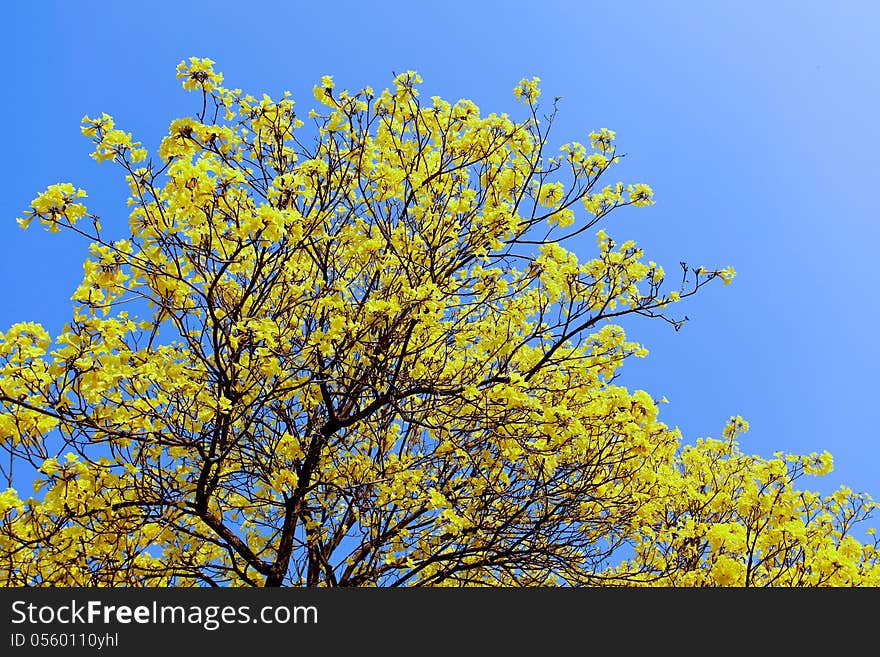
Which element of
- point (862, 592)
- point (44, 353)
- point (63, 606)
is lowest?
point (862, 592)

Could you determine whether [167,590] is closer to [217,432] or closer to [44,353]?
[217,432]

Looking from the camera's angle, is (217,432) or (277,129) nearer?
(217,432)

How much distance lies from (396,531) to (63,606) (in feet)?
8.55

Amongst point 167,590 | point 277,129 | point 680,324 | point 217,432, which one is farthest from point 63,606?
point 680,324

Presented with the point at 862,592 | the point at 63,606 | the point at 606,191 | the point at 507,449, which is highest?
the point at 606,191

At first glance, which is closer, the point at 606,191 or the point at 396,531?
the point at 396,531

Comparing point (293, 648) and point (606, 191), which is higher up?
point (606, 191)

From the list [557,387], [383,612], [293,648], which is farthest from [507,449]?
[293,648]

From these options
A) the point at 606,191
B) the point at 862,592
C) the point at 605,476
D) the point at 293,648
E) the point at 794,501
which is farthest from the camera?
the point at 606,191

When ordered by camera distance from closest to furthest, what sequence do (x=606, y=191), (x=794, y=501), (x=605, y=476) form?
(x=794, y=501) → (x=605, y=476) → (x=606, y=191)

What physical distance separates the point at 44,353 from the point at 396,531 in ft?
10.4

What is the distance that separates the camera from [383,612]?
4.57 m

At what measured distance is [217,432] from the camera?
5.15 meters

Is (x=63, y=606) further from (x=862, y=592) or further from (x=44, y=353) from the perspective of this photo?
(x=862, y=592)
